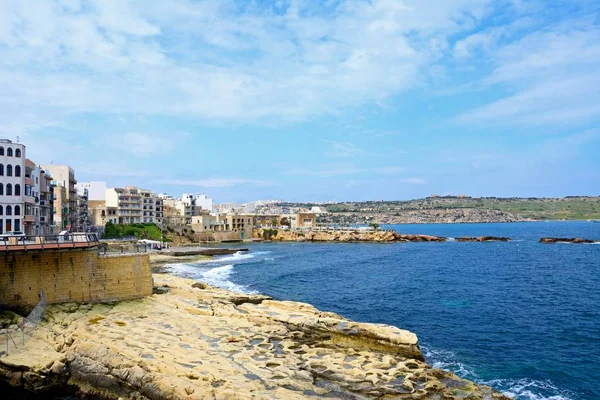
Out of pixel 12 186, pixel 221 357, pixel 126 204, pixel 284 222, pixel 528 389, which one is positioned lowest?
pixel 528 389

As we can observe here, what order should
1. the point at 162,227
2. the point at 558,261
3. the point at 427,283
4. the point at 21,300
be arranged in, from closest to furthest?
the point at 21,300
the point at 427,283
the point at 558,261
the point at 162,227

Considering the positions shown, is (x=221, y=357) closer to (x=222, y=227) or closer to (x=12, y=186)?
(x=12, y=186)

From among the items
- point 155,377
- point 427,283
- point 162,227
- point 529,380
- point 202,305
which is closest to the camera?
point 155,377

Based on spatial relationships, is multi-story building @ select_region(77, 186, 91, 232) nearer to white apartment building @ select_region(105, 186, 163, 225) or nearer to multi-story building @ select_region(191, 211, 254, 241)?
white apartment building @ select_region(105, 186, 163, 225)

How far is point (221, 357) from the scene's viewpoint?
20.5 metres

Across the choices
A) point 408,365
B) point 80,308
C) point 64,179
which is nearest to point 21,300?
point 80,308

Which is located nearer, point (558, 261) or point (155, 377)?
point (155, 377)

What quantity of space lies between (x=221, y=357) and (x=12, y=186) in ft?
109

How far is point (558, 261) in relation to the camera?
239 ft

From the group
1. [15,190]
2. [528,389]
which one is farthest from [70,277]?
[528,389]

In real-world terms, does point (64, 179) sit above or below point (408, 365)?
above

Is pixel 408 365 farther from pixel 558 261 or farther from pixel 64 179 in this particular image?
pixel 64 179

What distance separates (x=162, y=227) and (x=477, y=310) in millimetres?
91635

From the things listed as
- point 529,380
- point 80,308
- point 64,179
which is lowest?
point 529,380
